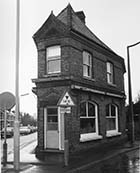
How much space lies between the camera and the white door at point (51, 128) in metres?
14.5

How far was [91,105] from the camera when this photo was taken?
55.5ft

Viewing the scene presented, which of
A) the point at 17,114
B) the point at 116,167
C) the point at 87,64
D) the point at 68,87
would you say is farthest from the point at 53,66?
the point at 116,167

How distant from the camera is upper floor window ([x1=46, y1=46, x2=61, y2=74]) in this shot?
1506cm

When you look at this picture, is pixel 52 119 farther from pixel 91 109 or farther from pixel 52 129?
pixel 91 109

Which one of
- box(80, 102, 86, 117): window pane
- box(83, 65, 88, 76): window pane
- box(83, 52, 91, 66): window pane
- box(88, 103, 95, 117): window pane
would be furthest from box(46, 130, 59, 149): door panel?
box(83, 52, 91, 66): window pane

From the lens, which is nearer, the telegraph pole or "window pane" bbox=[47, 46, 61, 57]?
the telegraph pole

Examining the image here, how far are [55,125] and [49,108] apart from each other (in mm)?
1065

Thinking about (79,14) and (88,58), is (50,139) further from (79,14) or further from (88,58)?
(79,14)

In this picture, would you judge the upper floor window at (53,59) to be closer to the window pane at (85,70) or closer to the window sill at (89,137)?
the window pane at (85,70)

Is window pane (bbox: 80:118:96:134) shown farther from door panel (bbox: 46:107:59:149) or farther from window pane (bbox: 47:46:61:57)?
window pane (bbox: 47:46:61:57)

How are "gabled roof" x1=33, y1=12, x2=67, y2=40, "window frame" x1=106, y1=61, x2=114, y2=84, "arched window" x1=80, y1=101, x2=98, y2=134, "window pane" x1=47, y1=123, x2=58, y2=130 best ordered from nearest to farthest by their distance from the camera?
1. "window pane" x1=47, y1=123, x2=58, y2=130
2. "gabled roof" x1=33, y1=12, x2=67, y2=40
3. "arched window" x1=80, y1=101, x2=98, y2=134
4. "window frame" x1=106, y1=61, x2=114, y2=84

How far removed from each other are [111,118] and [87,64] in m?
5.49

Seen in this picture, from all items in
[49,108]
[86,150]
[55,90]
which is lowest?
[86,150]

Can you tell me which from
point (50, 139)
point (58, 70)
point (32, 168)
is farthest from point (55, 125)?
point (32, 168)
